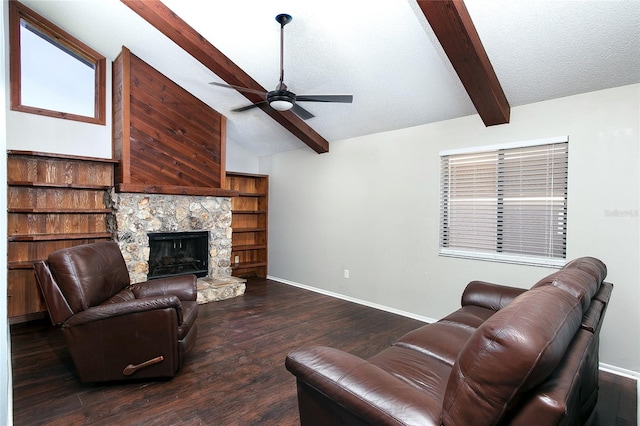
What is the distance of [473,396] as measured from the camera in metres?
1.01

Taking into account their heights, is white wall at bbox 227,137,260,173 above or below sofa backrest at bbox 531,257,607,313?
above

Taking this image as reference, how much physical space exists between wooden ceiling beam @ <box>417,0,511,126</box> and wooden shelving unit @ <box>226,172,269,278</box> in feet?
13.2

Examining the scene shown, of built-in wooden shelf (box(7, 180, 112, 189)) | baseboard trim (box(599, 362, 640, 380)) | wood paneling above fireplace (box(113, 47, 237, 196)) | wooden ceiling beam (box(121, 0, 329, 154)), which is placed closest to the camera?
baseboard trim (box(599, 362, 640, 380))

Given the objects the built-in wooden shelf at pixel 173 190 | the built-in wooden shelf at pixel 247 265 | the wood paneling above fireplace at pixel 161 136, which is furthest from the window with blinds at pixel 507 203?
the built-in wooden shelf at pixel 247 265

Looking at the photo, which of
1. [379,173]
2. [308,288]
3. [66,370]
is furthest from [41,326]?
[379,173]

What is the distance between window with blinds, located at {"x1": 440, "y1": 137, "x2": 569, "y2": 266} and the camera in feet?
9.90

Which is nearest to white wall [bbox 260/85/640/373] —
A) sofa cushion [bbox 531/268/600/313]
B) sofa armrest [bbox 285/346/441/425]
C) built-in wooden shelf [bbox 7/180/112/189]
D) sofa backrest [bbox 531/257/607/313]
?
sofa backrest [bbox 531/257/607/313]

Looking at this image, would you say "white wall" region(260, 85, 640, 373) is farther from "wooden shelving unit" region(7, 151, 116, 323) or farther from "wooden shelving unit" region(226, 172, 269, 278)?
"wooden shelving unit" region(7, 151, 116, 323)

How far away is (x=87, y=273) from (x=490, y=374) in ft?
9.20

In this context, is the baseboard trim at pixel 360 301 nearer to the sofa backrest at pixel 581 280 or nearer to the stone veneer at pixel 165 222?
the stone veneer at pixel 165 222

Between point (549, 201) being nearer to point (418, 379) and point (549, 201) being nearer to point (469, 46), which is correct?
point (469, 46)

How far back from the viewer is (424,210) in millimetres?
3875

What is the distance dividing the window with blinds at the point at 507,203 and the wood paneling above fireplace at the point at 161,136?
10.8 feet

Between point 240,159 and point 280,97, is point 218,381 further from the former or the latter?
point 240,159
